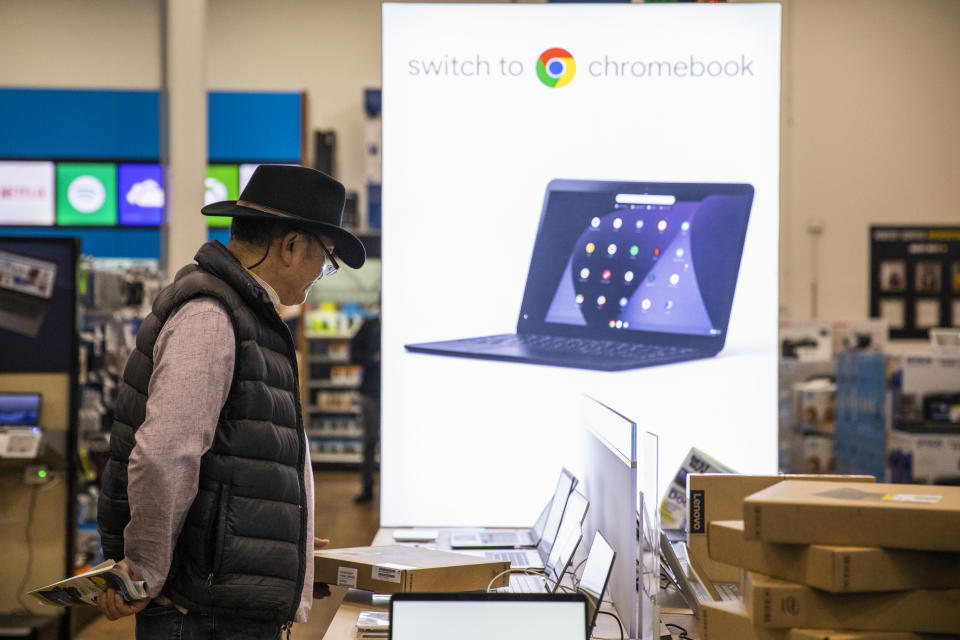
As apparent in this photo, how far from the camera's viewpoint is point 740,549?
6.24ft

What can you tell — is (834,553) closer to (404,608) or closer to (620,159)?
(404,608)

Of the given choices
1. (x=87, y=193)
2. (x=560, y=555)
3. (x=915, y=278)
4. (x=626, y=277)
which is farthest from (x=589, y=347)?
(x=915, y=278)

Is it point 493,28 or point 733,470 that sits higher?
point 493,28

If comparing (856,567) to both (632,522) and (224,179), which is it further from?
(224,179)

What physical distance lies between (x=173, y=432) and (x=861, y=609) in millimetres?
1344

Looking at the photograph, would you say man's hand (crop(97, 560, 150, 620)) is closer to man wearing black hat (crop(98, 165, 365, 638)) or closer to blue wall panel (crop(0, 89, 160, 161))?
man wearing black hat (crop(98, 165, 365, 638))

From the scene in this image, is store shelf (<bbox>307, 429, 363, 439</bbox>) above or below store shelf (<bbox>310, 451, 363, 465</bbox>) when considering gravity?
above

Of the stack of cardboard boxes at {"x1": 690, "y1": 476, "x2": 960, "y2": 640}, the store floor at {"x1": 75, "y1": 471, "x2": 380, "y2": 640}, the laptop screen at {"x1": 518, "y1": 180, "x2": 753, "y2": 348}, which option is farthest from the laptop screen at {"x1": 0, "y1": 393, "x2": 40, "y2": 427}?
the stack of cardboard boxes at {"x1": 690, "y1": 476, "x2": 960, "y2": 640}

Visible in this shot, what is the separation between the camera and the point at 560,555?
98.6 inches

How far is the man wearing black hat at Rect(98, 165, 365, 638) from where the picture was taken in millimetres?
1899

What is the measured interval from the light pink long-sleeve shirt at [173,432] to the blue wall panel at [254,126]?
9.10 meters

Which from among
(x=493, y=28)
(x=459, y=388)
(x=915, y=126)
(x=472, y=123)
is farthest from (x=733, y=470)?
(x=915, y=126)

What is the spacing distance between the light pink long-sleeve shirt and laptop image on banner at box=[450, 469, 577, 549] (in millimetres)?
1238

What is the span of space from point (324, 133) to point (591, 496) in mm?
8767
